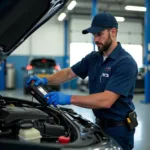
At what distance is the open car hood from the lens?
178 cm

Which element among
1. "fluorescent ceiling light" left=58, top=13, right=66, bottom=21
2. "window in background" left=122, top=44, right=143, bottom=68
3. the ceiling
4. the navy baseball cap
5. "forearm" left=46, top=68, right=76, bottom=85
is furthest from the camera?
"window in background" left=122, top=44, right=143, bottom=68

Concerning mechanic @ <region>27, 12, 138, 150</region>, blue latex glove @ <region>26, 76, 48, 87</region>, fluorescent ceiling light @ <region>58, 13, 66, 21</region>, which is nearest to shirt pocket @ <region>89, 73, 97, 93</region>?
mechanic @ <region>27, 12, 138, 150</region>

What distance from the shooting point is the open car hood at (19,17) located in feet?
5.86

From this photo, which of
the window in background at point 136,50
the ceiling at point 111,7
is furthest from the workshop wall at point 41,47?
the window in background at point 136,50

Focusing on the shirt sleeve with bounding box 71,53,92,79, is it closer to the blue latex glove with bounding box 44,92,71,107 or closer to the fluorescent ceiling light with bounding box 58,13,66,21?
the blue latex glove with bounding box 44,92,71,107

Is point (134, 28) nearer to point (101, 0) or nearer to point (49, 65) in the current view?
point (101, 0)

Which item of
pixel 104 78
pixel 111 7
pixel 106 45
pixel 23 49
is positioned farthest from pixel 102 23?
pixel 23 49

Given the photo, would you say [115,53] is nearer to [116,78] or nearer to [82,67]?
[116,78]

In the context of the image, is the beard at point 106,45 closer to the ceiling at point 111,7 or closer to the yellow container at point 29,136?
the yellow container at point 29,136

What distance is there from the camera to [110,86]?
2117mm

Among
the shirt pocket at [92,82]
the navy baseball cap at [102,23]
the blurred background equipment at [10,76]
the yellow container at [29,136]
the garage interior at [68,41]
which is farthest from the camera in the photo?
the garage interior at [68,41]

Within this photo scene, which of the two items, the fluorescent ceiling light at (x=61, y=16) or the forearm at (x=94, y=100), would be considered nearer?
the forearm at (x=94, y=100)

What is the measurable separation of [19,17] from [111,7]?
11.1 meters

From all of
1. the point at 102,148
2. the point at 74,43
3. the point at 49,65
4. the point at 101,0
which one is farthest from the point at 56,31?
the point at 102,148
